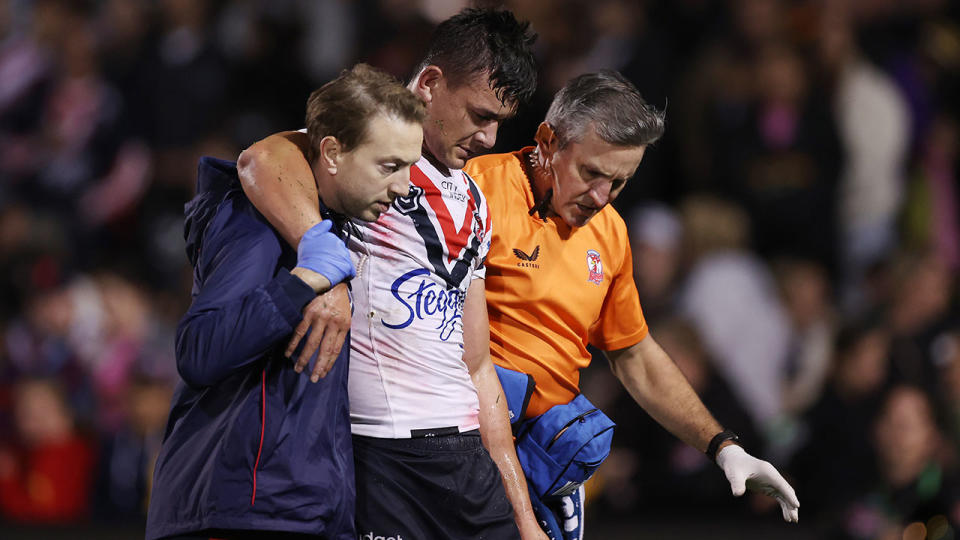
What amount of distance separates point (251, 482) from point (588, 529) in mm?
3800

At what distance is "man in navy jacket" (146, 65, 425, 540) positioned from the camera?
281cm

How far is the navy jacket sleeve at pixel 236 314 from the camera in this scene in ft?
9.07

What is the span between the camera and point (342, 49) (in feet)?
29.6

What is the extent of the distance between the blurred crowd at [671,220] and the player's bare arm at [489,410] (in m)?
2.90

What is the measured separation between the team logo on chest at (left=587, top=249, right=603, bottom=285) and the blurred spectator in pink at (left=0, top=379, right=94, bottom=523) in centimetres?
428

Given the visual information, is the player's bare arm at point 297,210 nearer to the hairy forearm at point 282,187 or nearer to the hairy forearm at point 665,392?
the hairy forearm at point 282,187

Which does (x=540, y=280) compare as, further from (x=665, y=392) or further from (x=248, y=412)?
(x=248, y=412)

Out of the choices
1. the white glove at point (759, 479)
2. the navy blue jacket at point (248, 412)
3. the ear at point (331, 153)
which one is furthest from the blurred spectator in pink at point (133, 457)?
the ear at point (331, 153)

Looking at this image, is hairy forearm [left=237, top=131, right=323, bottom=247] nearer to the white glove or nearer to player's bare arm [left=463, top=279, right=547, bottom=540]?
player's bare arm [left=463, top=279, right=547, bottom=540]

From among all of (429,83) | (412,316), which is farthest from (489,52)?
(412,316)

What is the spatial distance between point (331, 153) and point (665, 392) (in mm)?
1499

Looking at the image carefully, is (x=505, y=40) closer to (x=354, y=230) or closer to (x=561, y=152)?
(x=561, y=152)

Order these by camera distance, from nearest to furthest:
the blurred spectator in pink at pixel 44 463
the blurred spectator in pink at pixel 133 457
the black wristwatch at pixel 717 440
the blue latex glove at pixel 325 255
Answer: the blue latex glove at pixel 325 255, the black wristwatch at pixel 717 440, the blurred spectator in pink at pixel 133 457, the blurred spectator in pink at pixel 44 463

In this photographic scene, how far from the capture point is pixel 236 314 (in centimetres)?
277
